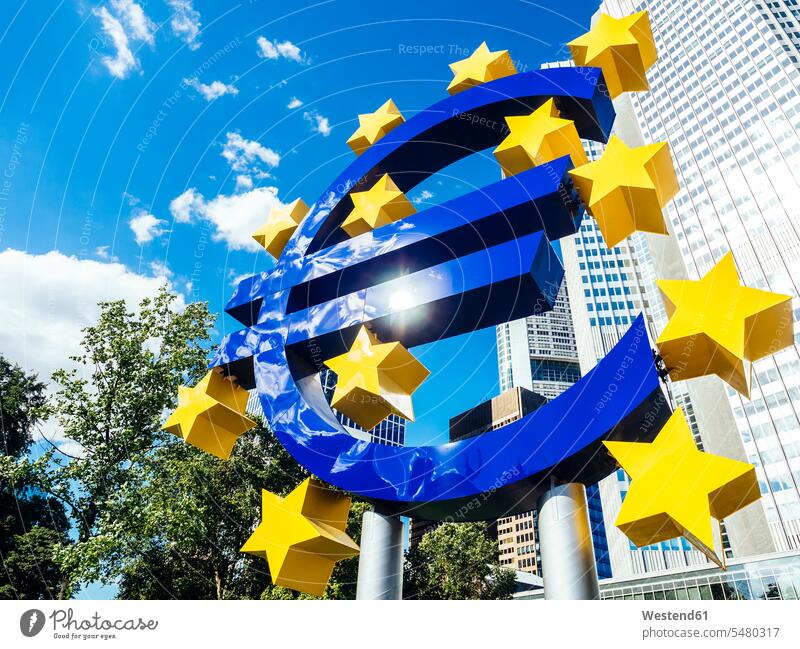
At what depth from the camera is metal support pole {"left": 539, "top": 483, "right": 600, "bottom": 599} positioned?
3.59 meters

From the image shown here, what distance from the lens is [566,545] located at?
373 centimetres

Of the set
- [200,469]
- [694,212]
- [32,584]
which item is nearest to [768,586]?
[200,469]

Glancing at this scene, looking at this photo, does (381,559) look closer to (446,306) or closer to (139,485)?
(446,306)

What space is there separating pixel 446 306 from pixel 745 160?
79267 mm

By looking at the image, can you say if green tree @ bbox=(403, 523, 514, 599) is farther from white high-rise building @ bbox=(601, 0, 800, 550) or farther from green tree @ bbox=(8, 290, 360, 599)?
white high-rise building @ bbox=(601, 0, 800, 550)

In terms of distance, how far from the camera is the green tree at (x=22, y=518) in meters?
14.8

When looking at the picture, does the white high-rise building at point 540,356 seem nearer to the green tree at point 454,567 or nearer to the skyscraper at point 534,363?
the skyscraper at point 534,363
